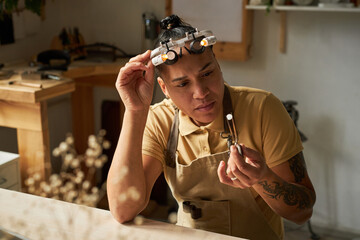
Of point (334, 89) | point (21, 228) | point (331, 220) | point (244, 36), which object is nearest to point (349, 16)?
point (334, 89)

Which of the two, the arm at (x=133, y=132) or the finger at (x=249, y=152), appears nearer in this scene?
the finger at (x=249, y=152)

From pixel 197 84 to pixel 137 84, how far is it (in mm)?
213

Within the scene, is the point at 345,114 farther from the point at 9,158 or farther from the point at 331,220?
the point at 9,158

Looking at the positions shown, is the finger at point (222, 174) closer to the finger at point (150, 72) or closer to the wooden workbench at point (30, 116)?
the finger at point (150, 72)

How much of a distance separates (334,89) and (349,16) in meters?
0.50

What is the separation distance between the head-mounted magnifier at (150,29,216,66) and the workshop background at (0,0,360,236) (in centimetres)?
185

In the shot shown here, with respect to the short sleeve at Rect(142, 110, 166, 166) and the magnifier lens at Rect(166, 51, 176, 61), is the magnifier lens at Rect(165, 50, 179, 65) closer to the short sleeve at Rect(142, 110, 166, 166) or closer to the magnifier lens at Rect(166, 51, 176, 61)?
the magnifier lens at Rect(166, 51, 176, 61)

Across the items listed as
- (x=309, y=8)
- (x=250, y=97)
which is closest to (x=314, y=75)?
(x=309, y=8)

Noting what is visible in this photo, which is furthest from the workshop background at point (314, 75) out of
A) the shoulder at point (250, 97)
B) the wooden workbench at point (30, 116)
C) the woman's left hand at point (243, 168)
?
the woman's left hand at point (243, 168)

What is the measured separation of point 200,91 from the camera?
1.41 m

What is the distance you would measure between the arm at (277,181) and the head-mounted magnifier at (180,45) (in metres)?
0.37

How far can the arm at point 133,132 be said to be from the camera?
4.73 ft

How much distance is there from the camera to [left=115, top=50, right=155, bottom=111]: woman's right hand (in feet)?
4.73

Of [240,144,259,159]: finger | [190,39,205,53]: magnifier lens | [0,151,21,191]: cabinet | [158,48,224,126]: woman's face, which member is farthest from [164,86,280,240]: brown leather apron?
[0,151,21,191]: cabinet
